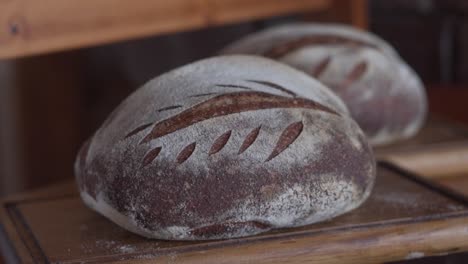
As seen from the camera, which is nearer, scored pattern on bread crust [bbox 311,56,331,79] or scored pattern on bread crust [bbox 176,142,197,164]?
scored pattern on bread crust [bbox 176,142,197,164]

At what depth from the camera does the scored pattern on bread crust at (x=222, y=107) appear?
848 millimetres

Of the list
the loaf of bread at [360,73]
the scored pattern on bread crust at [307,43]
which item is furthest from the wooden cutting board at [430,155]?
the scored pattern on bread crust at [307,43]

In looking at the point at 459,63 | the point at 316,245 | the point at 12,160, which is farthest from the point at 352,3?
the point at 459,63

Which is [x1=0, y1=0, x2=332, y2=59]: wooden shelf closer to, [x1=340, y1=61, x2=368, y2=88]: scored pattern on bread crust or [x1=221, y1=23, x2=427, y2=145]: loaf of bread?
[x1=221, y1=23, x2=427, y2=145]: loaf of bread

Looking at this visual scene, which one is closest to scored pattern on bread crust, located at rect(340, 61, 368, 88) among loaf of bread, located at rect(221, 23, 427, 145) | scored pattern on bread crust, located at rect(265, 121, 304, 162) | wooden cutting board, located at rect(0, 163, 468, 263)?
loaf of bread, located at rect(221, 23, 427, 145)

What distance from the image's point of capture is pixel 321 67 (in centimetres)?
123

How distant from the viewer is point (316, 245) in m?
0.84

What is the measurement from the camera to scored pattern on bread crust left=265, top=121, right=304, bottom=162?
0.84m

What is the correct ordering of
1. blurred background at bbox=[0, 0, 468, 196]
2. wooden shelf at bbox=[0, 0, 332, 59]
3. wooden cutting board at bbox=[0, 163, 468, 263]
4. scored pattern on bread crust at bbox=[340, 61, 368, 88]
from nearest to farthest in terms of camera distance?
wooden cutting board at bbox=[0, 163, 468, 263] < wooden shelf at bbox=[0, 0, 332, 59] < scored pattern on bread crust at bbox=[340, 61, 368, 88] < blurred background at bbox=[0, 0, 468, 196]

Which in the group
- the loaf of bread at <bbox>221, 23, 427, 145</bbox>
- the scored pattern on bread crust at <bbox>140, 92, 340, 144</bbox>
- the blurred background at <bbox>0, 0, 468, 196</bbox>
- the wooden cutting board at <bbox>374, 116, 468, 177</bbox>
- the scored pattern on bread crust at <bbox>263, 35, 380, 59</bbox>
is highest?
the scored pattern on bread crust at <bbox>140, 92, 340, 144</bbox>

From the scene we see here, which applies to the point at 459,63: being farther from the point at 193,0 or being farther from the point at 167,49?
the point at 193,0

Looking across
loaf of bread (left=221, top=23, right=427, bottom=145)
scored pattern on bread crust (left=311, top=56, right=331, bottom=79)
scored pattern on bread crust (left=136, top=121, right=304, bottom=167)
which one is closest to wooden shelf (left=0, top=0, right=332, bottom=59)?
loaf of bread (left=221, top=23, right=427, bottom=145)

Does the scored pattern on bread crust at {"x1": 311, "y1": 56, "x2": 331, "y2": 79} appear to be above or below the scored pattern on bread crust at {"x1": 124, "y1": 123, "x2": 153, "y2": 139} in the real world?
below

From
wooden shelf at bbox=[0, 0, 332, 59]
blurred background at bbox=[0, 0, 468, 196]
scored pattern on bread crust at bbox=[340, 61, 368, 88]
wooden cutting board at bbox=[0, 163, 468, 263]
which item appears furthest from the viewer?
blurred background at bbox=[0, 0, 468, 196]
